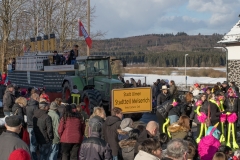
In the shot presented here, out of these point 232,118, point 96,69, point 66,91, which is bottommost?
point 232,118

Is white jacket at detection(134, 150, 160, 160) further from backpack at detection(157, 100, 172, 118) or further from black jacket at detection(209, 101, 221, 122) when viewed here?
black jacket at detection(209, 101, 221, 122)

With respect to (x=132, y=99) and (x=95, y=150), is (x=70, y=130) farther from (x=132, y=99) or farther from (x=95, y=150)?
(x=132, y=99)

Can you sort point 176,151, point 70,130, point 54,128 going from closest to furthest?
point 176,151
point 70,130
point 54,128

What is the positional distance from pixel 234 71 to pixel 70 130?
22238 mm

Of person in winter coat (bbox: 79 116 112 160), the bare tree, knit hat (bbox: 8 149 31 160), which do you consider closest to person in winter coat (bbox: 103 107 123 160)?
person in winter coat (bbox: 79 116 112 160)

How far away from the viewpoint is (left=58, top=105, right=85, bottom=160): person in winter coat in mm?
9492

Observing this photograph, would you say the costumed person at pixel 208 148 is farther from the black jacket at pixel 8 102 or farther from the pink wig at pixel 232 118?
the black jacket at pixel 8 102

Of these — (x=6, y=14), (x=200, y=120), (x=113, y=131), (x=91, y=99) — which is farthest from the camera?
(x=6, y=14)

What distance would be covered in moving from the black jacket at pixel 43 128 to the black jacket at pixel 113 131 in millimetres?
1338

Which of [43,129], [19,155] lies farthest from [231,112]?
[19,155]

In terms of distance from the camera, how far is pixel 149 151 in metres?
5.87

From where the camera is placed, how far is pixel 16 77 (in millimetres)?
27812

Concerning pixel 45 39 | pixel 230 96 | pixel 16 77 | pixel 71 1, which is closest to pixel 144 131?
pixel 230 96

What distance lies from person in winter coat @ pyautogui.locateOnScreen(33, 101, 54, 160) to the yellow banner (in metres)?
3.90
